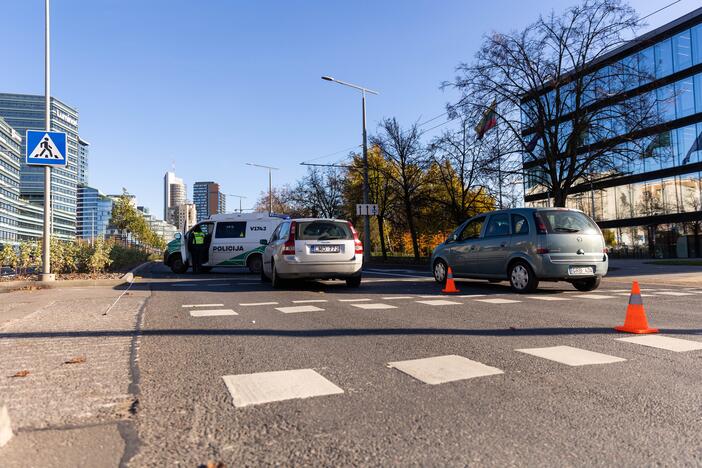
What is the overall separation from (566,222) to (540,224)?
22.3 inches

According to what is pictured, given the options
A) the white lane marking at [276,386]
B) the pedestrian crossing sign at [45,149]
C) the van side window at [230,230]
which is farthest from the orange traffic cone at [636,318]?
the van side window at [230,230]

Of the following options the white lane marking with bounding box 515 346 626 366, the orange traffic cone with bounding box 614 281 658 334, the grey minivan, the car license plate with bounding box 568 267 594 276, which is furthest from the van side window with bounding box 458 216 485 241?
the white lane marking with bounding box 515 346 626 366

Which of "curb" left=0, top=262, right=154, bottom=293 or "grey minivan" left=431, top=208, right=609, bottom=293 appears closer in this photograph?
"grey minivan" left=431, top=208, right=609, bottom=293

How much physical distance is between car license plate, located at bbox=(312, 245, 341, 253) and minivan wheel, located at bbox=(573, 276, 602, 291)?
5386 millimetres

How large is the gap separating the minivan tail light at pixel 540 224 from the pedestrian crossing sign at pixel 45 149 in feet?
37.7

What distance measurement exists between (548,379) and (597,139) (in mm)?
19445

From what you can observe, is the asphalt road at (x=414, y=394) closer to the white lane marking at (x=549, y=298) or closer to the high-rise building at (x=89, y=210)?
the white lane marking at (x=549, y=298)

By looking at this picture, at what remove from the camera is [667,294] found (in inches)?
405

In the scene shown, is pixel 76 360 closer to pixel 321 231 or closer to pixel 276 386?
pixel 276 386

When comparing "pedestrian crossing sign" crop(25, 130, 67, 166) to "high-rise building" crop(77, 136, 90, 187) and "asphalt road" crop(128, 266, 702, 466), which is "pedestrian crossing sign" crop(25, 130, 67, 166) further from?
"high-rise building" crop(77, 136, 90, 187)

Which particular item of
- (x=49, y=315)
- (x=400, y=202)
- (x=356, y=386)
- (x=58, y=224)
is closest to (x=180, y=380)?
(x=356, y=386)

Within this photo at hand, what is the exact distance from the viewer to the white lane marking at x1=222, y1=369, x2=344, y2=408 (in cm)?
326

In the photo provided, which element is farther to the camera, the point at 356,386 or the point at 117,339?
the point at 117,339

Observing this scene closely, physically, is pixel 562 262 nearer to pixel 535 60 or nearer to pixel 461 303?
pixel 461 303
